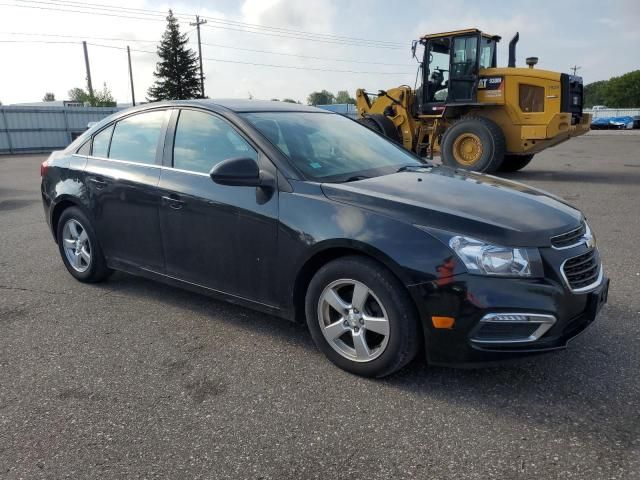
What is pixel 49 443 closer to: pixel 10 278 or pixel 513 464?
pixel 513 464

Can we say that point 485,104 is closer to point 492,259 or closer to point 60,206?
point 60,206

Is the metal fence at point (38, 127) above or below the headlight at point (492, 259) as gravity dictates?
above

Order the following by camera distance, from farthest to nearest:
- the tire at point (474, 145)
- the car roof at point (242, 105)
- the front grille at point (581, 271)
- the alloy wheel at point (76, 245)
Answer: the tire at point (474, 145)
the alloy wheel at point (76, 245)
the car roof at point (242, 105)
the front grille at point (581, 271)

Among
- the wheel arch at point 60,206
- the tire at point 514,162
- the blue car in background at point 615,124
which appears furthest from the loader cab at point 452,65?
the blue car in background at point 615,124

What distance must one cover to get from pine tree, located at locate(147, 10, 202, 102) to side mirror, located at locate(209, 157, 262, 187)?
5471 cm

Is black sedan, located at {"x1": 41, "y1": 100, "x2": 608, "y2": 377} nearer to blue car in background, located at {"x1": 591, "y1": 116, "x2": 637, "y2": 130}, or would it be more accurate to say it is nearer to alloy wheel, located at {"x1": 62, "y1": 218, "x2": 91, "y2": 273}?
alloy wheel, located at {"x1": 62, "y1": 218, "x2": 91, "y2": 273}

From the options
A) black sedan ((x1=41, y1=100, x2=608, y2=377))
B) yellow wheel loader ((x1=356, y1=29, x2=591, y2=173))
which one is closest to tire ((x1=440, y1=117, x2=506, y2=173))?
yellow wheel loader ((x1=356, y1=29, x2=591, y2=173))

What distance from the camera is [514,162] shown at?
43.1 feet

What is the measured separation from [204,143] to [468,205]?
6.23ft

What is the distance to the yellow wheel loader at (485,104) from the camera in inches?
438

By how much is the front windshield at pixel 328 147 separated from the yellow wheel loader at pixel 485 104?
25.4 feet

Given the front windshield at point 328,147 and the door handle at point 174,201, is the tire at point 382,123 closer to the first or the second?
the front windshield at point 328,147

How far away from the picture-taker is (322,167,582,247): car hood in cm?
277

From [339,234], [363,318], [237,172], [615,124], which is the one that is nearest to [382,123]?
[237,172]
